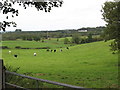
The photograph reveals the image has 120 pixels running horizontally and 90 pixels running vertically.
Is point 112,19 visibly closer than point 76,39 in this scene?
Yes

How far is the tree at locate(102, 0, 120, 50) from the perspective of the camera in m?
27.0

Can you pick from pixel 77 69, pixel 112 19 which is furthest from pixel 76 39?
pixel 112 19

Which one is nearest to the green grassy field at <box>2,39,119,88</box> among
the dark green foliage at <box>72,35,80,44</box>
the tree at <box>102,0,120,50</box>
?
the tree at <box>102,0,120,50</box>

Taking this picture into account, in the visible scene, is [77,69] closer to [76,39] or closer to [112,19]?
[112,19]

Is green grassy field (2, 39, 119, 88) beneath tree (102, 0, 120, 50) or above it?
beneath

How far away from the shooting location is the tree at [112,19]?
2705 centimetres

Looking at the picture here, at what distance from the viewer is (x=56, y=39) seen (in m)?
136

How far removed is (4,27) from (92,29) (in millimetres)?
94648

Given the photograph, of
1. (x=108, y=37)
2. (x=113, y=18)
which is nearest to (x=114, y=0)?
(x=113, y=18)

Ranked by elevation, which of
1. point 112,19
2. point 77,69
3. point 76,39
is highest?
point 112,19

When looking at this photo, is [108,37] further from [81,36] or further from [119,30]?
[81,36]

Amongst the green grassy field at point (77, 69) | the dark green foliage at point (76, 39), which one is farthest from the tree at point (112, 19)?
the dark green foliage at point (76, 39)

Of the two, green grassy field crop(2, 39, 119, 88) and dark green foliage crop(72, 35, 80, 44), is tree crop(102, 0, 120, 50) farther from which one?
dark green foliage crop(72, 35, 80, 44)

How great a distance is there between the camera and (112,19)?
91.4 feet
